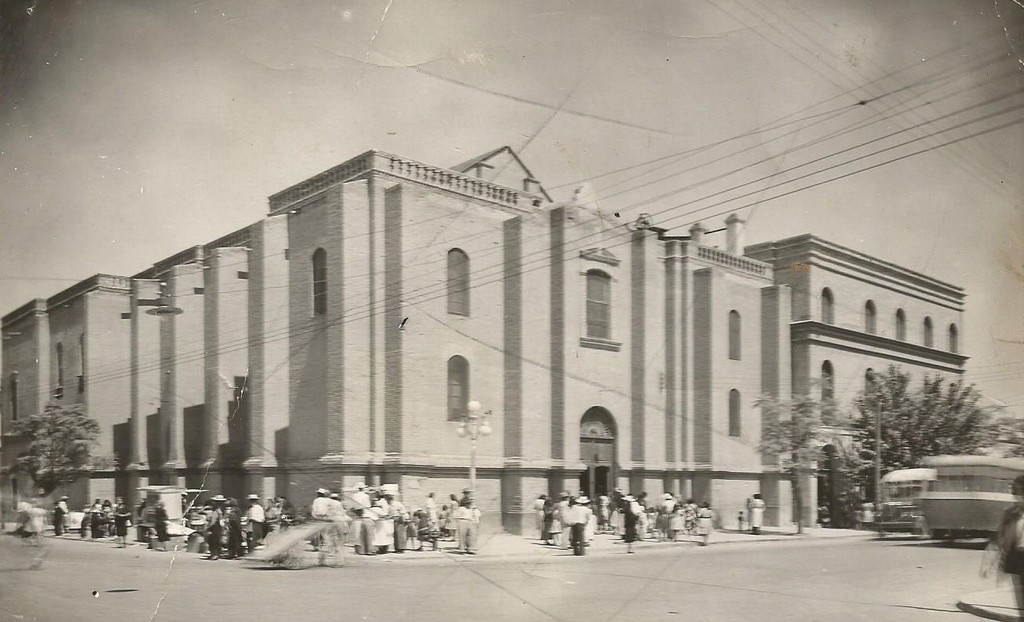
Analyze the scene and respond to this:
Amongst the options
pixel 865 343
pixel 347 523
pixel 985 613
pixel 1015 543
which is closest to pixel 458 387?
pixel 347 523

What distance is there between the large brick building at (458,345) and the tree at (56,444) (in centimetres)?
40

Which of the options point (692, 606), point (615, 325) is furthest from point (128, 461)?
point (692, 606)

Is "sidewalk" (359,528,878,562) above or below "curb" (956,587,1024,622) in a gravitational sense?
below

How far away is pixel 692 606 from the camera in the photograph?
12172 mm

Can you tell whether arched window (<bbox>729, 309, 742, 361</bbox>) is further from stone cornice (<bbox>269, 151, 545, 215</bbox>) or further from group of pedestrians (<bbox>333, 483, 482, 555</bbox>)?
group of pedestrians (<bbox>333, 483, 482, 555</bbox>)

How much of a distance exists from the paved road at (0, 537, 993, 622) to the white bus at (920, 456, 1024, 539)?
10.9ft

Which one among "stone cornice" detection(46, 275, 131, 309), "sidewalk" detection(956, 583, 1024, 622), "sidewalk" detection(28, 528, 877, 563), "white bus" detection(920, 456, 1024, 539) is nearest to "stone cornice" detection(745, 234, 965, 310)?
"white bus" detection(920, 456, 1024, 539)

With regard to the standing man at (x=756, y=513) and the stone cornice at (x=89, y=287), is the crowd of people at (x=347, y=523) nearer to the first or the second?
the stone cornice at (x=89, y=287)

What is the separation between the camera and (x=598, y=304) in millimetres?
30219

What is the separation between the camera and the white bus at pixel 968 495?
22438mm

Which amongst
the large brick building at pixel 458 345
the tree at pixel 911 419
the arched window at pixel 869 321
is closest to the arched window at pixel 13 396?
the large brick building at pixel 458 345

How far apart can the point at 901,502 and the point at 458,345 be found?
15492mm

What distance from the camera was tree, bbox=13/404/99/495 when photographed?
18.4 metres

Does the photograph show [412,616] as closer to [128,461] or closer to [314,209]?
[314,209]
